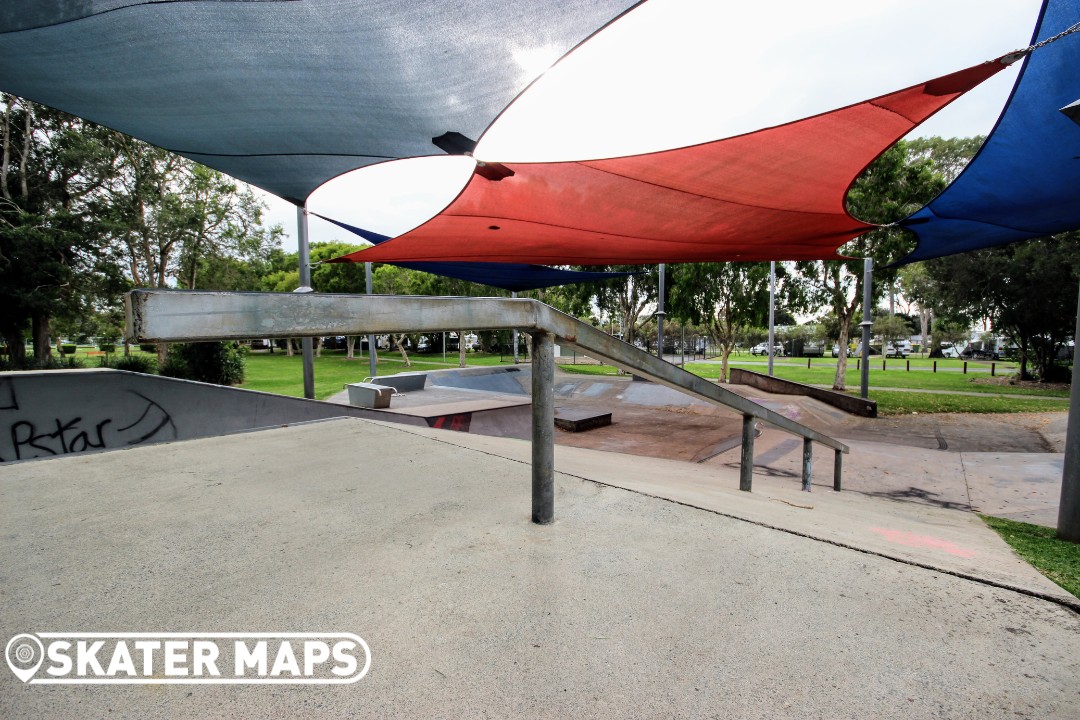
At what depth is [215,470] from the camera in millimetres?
2889

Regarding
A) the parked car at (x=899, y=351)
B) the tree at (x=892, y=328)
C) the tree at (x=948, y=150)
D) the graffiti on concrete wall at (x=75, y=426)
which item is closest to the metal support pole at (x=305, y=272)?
the graffiti on concrete wall at (x=75, y=426)

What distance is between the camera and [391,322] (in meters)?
1.37

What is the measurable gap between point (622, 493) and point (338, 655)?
1.56 meters

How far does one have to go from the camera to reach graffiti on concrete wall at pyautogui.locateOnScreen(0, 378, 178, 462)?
495 centimetres

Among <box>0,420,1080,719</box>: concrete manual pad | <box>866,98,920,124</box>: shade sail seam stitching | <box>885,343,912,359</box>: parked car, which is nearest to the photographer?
<box>0,420,1080,719</box>: concrete manual pad

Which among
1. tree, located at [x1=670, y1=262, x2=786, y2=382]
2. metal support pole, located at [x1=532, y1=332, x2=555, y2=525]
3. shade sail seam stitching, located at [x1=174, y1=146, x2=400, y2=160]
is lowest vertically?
metal support pole, located at [x1=532, y1=332, x2=555, y2=525]

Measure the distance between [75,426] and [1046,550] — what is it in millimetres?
8864

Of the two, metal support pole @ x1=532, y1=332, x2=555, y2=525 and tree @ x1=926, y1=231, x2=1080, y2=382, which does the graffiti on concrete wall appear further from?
tree @ x1=926, y1=231, x2=1080, y2=382

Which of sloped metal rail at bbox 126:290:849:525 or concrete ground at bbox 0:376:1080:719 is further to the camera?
concrete ground at bbox 0:376:1080:719

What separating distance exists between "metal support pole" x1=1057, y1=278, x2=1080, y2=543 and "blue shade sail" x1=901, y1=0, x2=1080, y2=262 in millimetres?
1986

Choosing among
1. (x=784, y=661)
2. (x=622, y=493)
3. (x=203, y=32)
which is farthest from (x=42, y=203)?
(x=784, y=661)

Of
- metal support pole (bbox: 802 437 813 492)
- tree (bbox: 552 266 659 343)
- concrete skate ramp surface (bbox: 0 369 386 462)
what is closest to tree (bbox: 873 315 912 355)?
tree (bbox: 552 266 659 343)

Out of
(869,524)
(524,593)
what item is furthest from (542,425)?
(869,524)

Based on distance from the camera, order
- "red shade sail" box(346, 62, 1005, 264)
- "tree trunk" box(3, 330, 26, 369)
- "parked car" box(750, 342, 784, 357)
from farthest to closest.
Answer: "parked car" box(750, 342, 784, 357) → "tree trunk" box(3, 330, 26, 369) → "red shade sail" box(346, 62, 1005, 264)
